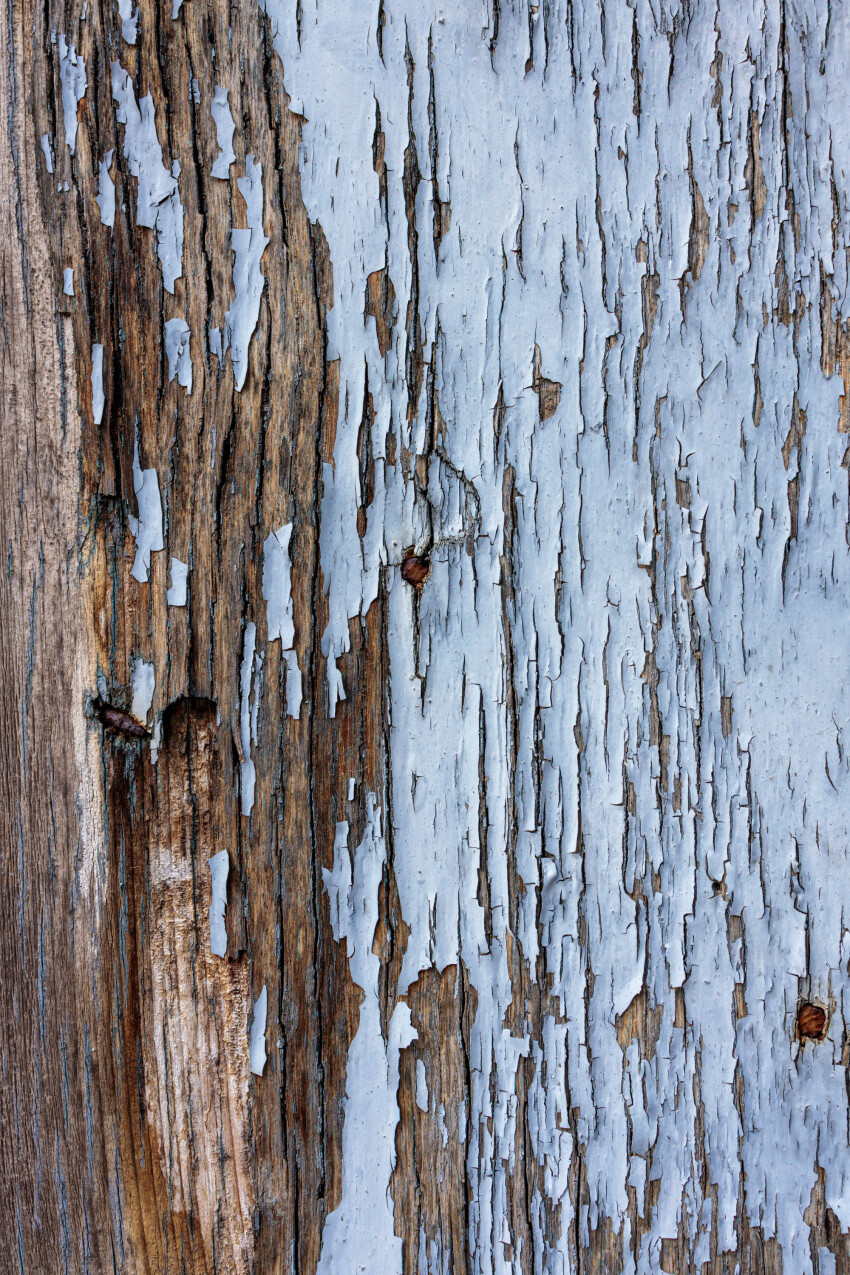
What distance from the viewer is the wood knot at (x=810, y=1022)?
66 centimetres

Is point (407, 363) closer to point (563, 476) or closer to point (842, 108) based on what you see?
point (563, 476)

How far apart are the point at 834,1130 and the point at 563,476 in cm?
59

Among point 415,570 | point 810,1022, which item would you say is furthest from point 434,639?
point 810,1022

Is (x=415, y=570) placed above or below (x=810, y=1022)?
above

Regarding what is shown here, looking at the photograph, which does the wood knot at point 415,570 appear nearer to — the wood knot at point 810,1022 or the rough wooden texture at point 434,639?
the rough wooden texture at point 434,639

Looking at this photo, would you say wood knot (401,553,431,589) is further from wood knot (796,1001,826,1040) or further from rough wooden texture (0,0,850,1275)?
wood knot (796,1001,826,1040)

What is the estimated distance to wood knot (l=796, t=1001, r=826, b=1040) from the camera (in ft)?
2.15

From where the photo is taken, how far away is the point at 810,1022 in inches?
25.9

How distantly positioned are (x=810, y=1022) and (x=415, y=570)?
0.50m

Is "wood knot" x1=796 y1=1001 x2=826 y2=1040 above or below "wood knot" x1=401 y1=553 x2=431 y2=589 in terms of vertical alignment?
below

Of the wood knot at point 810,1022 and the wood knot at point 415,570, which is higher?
the wood knot at point 415,570

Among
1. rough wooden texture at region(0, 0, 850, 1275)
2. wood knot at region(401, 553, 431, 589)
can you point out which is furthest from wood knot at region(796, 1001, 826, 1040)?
wood knot at region(401, 553, 431, 589)

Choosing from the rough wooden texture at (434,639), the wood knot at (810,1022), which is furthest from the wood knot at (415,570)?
the wood knot at (810,1022)

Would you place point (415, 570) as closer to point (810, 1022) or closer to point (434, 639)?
point (434, 639)
